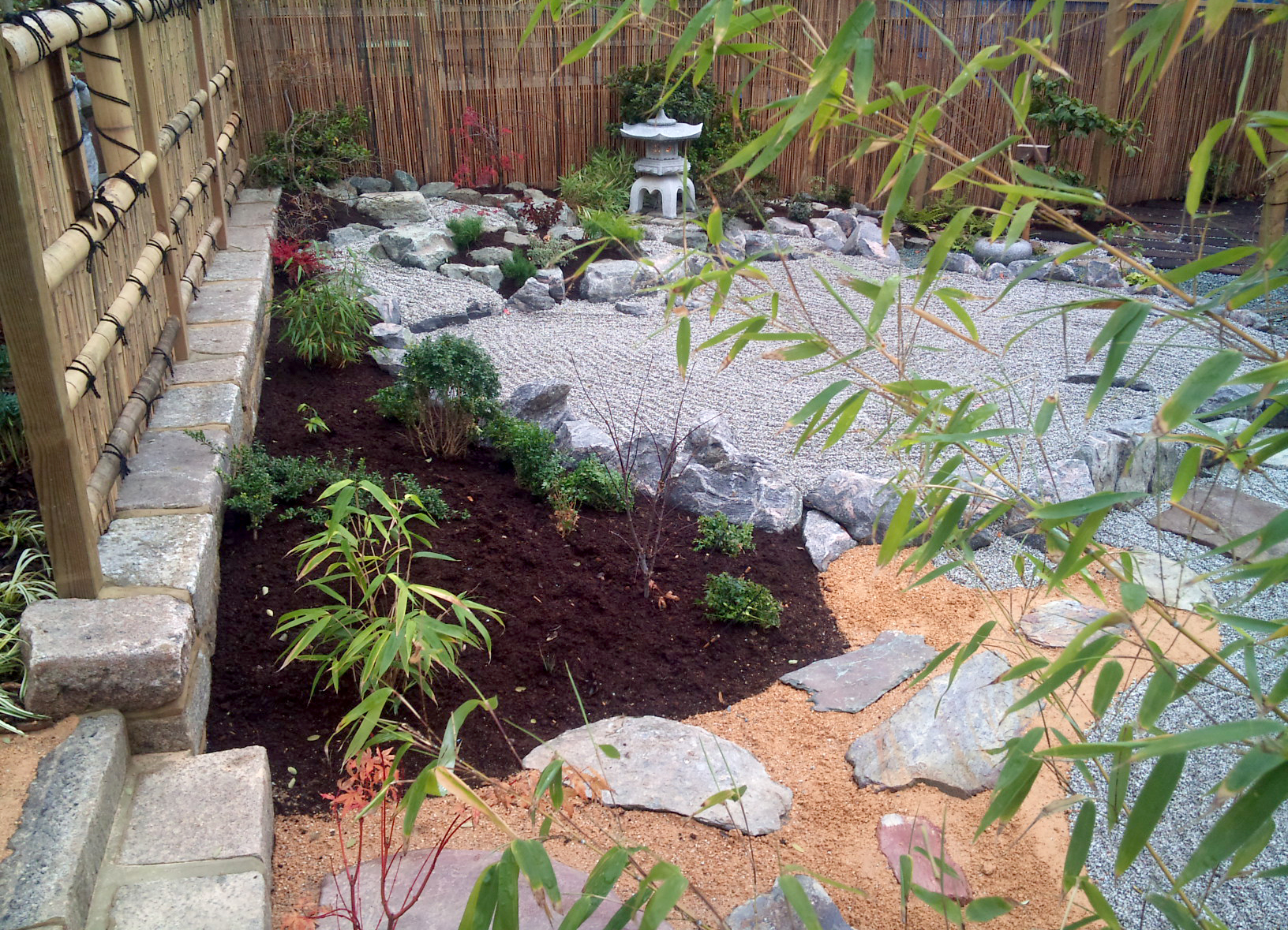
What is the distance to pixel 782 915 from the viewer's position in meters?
1.75

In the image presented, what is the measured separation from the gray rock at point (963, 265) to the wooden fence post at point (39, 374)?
645cm

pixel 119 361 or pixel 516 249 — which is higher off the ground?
pixel 119 361

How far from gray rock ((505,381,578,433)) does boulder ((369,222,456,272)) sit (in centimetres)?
287

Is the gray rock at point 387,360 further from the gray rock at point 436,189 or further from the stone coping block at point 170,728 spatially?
the gray rock at point 436,189

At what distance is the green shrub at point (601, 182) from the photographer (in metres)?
8.07

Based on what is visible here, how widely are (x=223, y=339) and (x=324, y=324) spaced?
0.55 metres

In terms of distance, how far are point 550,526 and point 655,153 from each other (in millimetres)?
5498

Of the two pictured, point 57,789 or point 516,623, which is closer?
point 57,789

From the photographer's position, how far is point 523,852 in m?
1.01

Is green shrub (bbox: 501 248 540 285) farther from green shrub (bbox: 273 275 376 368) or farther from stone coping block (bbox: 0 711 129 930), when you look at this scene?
stone coping block (bbox: 0 711 129 930)

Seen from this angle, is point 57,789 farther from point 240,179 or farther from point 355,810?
point 240,179

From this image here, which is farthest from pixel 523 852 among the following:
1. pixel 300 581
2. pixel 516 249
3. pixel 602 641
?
pixel 516 249

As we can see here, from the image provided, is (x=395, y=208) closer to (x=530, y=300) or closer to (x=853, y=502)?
(x=530, y=300)

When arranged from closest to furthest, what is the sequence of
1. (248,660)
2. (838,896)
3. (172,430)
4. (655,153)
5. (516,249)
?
(838,896) → (248,660) → (172,430) → (516,249) → (655,153)
